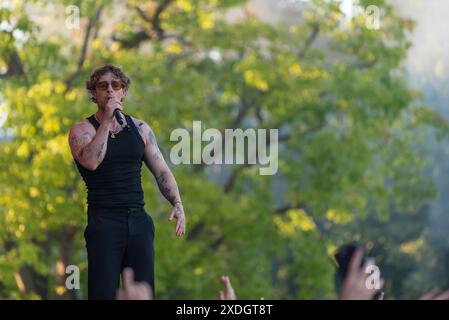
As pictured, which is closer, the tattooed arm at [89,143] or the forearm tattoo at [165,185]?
the tattooed arm at [89,143]

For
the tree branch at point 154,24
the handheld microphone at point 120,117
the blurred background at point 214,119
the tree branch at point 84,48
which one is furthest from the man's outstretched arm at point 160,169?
the tree branch at point 154,24

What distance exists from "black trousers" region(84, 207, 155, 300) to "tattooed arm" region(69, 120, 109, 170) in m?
0.26

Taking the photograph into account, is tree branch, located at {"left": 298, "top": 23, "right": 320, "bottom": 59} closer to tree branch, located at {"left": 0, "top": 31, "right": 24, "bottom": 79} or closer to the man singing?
tree branch, located at {"left": 0, "top": 31, "right": 24, "bottom": 79}

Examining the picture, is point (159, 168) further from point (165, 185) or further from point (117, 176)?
point (117, 176)

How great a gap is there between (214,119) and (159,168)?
1866 centimetres

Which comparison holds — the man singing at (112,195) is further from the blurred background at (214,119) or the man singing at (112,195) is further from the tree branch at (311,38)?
the tree branch at (311,38)

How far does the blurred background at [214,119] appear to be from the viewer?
1856 centimetres

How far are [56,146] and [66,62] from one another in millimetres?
1876

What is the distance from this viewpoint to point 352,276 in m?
2.74

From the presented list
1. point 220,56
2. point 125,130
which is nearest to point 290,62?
point 220,56

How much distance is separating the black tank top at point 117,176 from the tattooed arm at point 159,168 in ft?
0.54

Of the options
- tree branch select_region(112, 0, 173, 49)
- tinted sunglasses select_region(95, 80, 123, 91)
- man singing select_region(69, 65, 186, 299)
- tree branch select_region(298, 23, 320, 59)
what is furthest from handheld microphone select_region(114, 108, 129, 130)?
tree branch select_region(298, 23, 320, 59)

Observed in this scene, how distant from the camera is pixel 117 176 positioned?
5.11m
